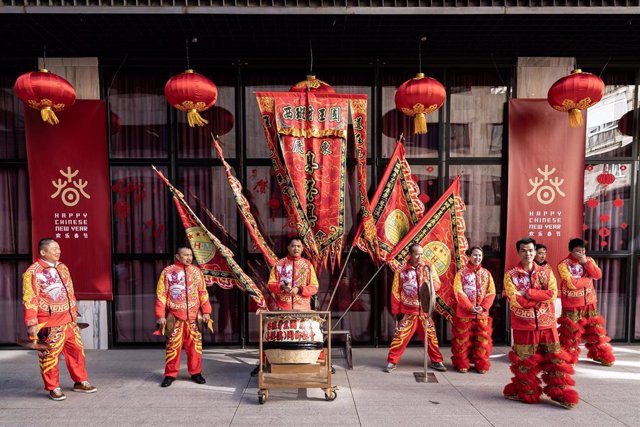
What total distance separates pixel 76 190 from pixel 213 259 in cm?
240

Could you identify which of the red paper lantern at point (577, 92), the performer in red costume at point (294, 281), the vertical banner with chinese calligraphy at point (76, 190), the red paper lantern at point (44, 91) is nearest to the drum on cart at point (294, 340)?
the performer in red costume at point (294, 281)

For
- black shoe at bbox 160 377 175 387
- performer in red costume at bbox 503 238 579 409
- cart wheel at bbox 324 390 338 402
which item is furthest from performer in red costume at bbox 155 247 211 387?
performer in red costume at bbox 503 238 579 409

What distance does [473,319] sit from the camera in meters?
5.12

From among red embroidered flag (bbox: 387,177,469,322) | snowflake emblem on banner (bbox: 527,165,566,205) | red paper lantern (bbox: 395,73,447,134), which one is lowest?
red embroidered flag (bbox: 387,177,469,322)

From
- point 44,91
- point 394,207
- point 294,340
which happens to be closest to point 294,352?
point 294,340

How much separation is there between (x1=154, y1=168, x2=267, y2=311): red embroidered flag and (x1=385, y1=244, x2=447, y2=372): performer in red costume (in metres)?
1.68

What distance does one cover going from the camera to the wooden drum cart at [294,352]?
4.11 m

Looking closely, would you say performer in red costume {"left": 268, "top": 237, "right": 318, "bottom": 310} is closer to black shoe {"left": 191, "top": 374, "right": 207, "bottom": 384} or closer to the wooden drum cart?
the wooden drum cart

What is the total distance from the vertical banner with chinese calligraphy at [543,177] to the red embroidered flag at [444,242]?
43.1 inches

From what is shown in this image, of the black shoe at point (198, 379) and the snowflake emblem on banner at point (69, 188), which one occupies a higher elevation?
the snowflake emblem on banner at point (69, 188)

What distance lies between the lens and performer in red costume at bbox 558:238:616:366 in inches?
205

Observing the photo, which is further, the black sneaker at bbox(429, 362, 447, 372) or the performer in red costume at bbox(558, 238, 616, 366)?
the performer in red costume at bbox(558, 238, 616, 366)

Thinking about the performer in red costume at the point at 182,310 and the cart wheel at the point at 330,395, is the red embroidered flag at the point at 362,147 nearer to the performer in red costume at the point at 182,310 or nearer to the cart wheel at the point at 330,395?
the cart wheel at the point at 330,395

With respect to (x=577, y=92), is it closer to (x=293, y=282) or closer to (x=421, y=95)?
(x=421, y=95)
